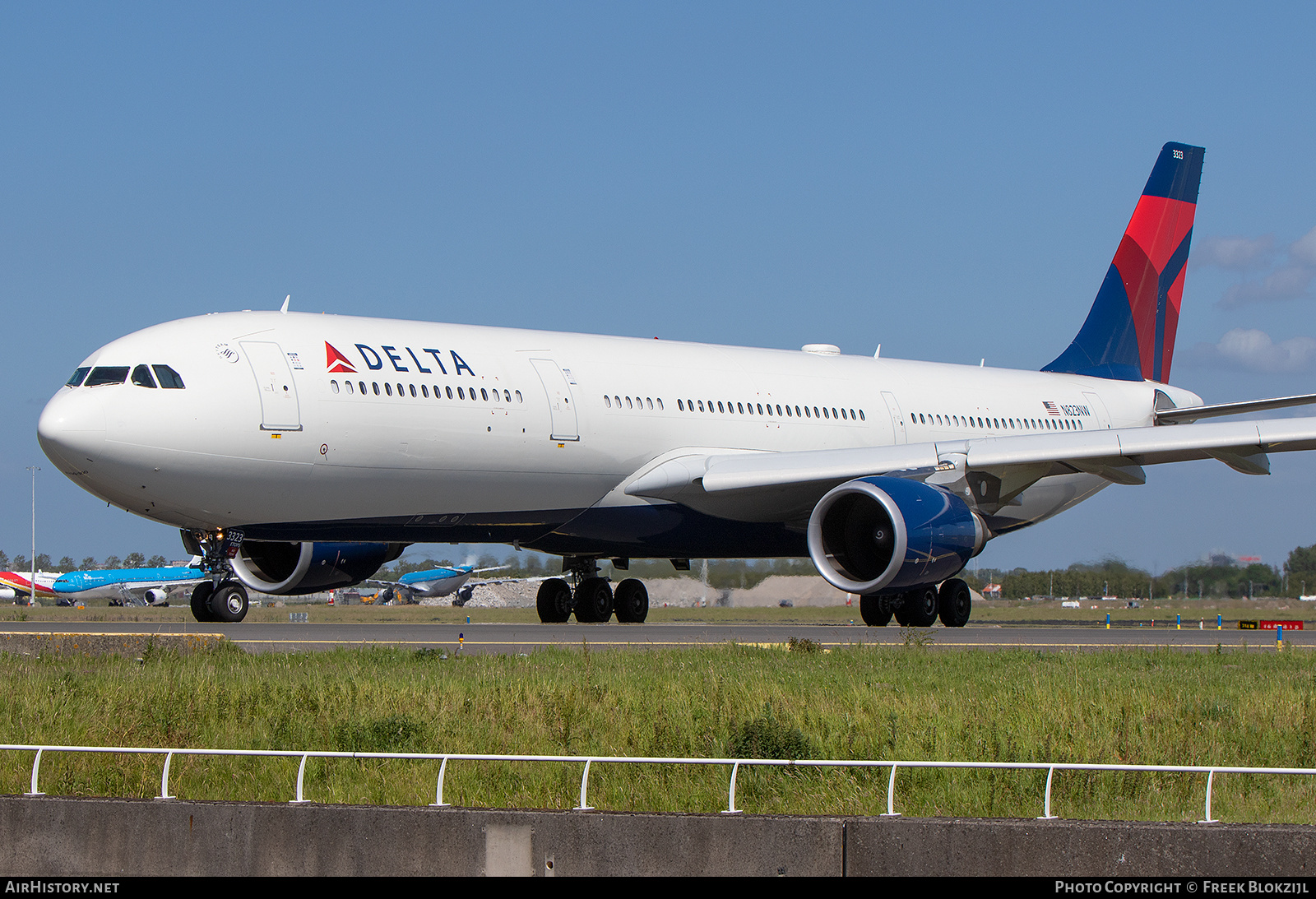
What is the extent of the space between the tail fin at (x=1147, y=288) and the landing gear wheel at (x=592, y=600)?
37.9 ft

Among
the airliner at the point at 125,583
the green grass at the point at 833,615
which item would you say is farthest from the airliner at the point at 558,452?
the airliner at the point at 125,583

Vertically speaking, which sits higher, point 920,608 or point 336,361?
point 336,361

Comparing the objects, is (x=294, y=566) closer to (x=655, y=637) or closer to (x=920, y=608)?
(x=655, y=637)

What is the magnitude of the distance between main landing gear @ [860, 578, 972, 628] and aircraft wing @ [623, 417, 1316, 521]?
1.79 m

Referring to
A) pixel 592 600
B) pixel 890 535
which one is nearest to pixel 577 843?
pixel 890 535

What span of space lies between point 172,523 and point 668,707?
9.32 meters

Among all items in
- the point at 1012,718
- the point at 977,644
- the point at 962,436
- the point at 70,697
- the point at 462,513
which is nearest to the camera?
the point at 1012,718

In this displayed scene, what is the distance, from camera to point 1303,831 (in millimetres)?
5664

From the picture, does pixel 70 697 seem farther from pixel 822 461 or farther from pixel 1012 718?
pixel 822 461

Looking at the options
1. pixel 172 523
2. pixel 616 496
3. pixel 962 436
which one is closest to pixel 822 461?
pixel 616 496

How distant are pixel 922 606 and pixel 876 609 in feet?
2.30

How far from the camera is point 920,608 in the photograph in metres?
21.1

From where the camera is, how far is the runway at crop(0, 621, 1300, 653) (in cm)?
1590

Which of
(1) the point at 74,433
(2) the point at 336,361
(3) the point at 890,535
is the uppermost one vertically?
(2) the point at 336,361
